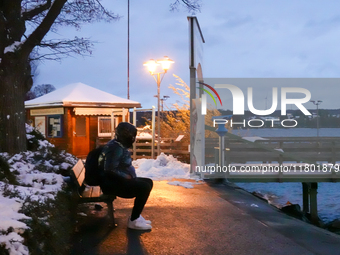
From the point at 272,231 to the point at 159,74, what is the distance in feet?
36.7

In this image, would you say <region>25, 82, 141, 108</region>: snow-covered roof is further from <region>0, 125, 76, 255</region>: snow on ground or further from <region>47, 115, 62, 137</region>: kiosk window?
<region>0, 125, 76, 255</region>: snow on ground

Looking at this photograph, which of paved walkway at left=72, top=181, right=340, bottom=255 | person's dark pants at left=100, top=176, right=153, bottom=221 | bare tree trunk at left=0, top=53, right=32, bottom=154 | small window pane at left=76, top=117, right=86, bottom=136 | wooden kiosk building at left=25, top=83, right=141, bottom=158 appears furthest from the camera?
small window pane at left=76, top=117, right=86, bottom=136

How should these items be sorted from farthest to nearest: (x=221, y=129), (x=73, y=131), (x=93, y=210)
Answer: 1. (x=73, y=131)
2. (x=221, y=129)
3. (x=93, y=210)

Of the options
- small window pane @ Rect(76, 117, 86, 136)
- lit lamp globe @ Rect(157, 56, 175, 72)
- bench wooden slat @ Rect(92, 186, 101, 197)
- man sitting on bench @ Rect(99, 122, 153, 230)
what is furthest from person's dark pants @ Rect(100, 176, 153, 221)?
small window pane @ Rect(76, 117, 86, 136)

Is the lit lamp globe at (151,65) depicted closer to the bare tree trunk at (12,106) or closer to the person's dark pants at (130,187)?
the bare tree trunk at (12,106)

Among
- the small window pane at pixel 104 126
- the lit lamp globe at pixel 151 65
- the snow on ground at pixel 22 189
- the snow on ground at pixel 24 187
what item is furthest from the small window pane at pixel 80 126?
the snow on ground at pixel 22 189

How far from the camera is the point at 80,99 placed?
1841cm

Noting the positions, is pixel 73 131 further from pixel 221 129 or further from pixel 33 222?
pixel 33 222

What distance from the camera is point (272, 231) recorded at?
580 cm

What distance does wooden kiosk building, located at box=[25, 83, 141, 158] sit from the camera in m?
18.4

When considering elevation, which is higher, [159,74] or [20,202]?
[159,74]

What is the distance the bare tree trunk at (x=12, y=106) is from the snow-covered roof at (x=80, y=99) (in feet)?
34.4

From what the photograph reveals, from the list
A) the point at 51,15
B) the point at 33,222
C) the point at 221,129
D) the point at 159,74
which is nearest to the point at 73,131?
the point at 159,74

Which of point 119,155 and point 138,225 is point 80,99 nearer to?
point 138,225
